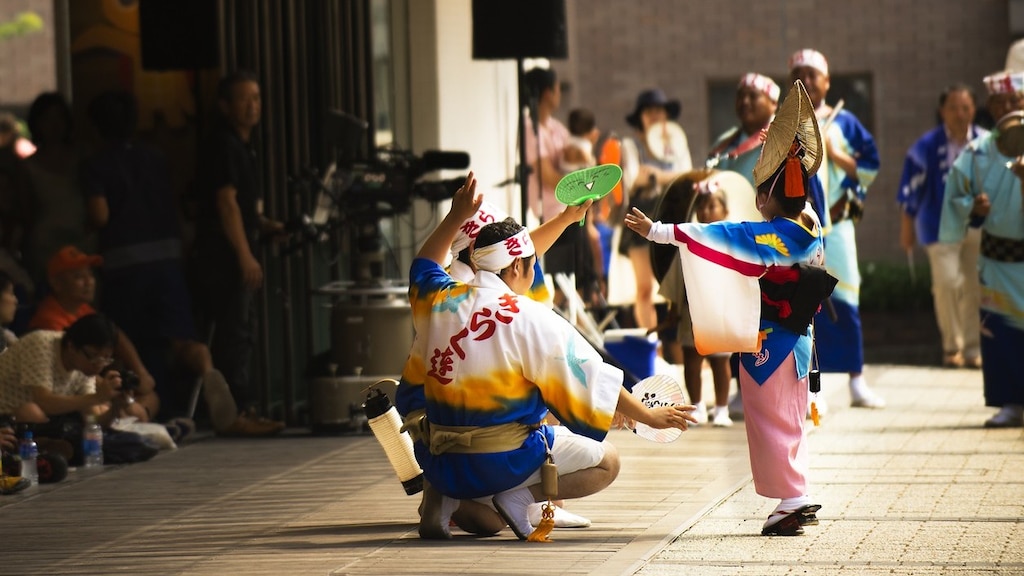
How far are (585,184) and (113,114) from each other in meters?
3.85

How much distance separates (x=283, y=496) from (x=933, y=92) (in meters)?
12.8

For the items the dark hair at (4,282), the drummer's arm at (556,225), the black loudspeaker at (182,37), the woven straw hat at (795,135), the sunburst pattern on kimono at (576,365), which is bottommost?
the sunburst pattern on kimono at (576,365)

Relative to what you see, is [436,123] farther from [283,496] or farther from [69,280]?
[283,496]

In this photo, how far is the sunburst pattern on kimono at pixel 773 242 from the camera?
22.3 feet

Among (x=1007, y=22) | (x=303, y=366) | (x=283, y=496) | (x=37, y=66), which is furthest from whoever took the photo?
(x=37, y=66)

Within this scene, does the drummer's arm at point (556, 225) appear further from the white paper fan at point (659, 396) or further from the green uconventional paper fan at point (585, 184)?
the white paper fan at point (659, 396)

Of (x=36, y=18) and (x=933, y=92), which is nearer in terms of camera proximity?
(x=933, y=92)

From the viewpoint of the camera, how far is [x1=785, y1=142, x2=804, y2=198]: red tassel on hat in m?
6.81

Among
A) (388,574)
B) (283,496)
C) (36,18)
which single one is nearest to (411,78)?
(283,496)

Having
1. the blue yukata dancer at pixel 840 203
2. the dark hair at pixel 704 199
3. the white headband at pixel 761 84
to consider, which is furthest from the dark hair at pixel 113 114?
the blue yukata dancer at pixel 840 203

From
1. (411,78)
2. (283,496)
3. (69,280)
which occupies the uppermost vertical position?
(411,78)

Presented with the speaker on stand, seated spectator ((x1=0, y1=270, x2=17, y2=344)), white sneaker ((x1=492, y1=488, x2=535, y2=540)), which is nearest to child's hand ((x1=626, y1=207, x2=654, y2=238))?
white sneaker ((x1=492, y1=488, x2=535, y2=540))

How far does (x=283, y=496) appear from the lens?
813 centimetres

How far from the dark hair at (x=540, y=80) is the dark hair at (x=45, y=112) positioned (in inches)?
154
